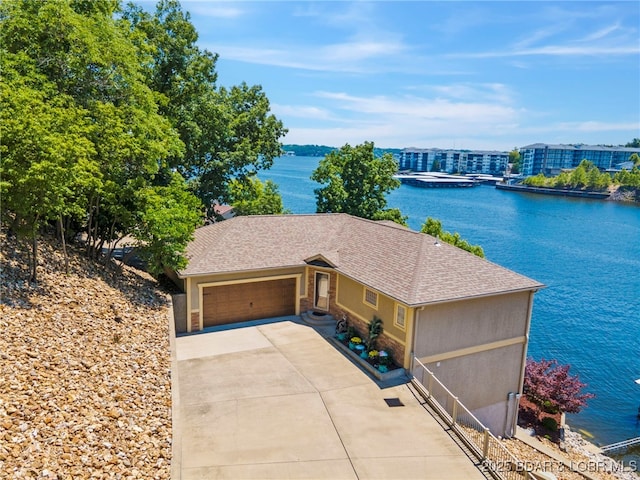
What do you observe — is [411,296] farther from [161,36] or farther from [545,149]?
[545,149]

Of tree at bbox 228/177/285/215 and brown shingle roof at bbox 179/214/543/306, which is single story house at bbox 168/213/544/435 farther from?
tree at bbox 228/177/285/215

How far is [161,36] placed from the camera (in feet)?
83.1

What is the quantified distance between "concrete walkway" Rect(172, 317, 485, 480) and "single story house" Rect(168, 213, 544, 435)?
6.06 ft

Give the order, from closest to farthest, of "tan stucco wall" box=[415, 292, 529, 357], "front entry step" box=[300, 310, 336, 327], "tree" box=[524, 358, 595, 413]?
"tan stucco wall" box=[415, 292, 529, 357] < "front entry step" box=[300, 310, 336, 327] < "tree" box=[524, 358, 595, 413]

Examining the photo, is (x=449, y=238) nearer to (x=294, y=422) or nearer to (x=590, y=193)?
(x=294, y=422)

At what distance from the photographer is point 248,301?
702 inches

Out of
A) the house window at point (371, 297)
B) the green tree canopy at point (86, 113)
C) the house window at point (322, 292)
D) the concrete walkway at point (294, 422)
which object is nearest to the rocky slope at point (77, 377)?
the concrete walkway at point (294, 422)

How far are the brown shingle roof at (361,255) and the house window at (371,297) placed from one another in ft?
1.78

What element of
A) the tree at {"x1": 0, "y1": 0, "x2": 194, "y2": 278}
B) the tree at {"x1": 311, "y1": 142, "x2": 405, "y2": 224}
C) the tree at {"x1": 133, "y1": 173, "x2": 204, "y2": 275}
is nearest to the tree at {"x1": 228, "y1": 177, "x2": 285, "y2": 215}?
the tree at {"x1": 311, "y1": 142, "x2": 405, "y2": 224}

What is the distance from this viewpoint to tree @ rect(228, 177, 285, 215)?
1225 inches

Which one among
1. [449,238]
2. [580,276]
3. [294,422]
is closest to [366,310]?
[294,422]

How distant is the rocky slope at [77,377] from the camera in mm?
7445

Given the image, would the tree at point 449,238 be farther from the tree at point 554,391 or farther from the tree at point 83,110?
the tree at point 83,110

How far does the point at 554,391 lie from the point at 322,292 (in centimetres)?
1101
